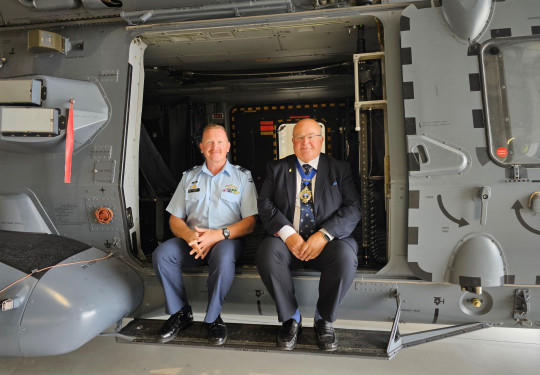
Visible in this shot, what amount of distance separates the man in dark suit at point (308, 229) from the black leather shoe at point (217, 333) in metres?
0.37

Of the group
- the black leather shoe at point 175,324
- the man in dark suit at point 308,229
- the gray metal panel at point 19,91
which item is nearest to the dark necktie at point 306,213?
the man in dark suit at point 308,229

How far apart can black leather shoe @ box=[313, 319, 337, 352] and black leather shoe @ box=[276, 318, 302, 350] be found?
0.14m

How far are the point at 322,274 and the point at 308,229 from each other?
343 millimetres

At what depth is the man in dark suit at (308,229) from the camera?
2.29 meters

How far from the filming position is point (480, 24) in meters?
2.31

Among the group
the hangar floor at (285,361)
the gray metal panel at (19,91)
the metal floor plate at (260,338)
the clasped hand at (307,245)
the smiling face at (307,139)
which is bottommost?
the hangar floor at (285,361)

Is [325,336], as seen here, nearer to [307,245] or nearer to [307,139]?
[307,245]

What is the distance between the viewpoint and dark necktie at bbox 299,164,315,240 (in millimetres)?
2561

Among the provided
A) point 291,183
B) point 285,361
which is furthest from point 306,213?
point 285,361

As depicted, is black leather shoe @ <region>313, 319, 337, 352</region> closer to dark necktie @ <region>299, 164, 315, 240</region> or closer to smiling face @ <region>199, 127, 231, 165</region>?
dark necktie @ <region>299, 164, 315, 240</region>

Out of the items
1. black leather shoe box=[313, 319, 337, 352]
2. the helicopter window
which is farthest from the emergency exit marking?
black leather shoe box=[313, 319, 337, 352]

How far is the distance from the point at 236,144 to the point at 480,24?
326cm

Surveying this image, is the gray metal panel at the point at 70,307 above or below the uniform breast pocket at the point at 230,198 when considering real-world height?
below

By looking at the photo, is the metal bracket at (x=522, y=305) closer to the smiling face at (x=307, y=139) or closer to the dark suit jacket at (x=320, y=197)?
the dark suit jacket at (x=320, y=197)
